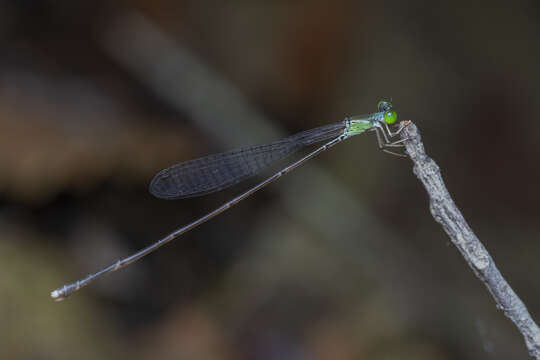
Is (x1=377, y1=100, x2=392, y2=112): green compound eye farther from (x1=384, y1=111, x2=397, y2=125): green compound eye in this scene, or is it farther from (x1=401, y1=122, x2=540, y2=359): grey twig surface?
(x1=401, y1=122, x2=540, y2=359): grey twig surface

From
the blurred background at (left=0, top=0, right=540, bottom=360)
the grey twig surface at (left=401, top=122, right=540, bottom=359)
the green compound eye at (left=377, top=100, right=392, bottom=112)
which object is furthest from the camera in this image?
the green compound eye at (left=377, top=100, right=392, bottom=112)

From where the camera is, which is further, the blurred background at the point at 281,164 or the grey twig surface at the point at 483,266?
the blurred background at the point at 281,164

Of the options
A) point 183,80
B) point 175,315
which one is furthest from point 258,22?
point 175,315

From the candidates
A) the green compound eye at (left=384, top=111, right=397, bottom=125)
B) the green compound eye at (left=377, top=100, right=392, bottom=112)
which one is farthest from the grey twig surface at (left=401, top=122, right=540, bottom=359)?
the green compound eye at (left=377, top=100, right=392, bottom=112)

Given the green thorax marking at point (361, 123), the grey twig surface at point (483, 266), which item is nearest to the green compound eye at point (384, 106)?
the green thorax marking at point (361, 123)

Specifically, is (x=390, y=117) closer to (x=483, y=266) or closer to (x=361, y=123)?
(x=361, y=123)

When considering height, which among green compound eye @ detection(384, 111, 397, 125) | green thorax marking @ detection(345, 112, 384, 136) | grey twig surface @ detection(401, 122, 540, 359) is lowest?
grey twig surface @ detection(401, 122, 540, 359)

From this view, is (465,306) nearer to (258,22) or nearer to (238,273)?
(238,273)

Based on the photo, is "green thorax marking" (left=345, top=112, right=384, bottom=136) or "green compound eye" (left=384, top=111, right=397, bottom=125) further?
"green thorax marking" (left=345, top=112, right=384, bottom=136)

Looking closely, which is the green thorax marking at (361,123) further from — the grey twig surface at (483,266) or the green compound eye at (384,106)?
the grey twig surface at (483,266)

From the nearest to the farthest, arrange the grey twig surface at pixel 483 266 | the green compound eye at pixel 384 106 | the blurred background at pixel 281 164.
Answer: the grey twig surface at pixel 483 266
the blurred background at pixel 281 164
the green compound eye at pixel 384 106
